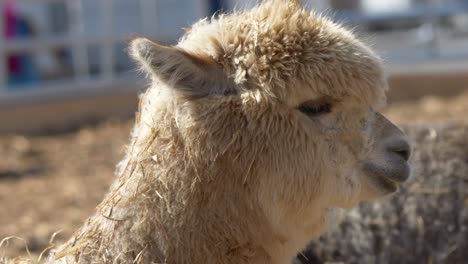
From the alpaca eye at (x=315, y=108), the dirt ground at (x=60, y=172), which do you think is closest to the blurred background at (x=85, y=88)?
the dirt ground at (x=60, y=172)

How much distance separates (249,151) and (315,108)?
0.32 m

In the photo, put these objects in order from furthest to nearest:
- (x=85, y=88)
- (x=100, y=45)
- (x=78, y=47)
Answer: (x=100, y=45) < (x=78, y=47) < (x=85, y=88)

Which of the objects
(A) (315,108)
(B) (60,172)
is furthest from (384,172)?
(B) (60,172)

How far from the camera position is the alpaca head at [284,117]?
10.9 ft

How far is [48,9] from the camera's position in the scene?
1744 centimetres

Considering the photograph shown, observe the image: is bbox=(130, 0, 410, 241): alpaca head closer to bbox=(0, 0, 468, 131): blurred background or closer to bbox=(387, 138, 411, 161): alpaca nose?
bbox=(387, 138, 411, 161): alpaca nose

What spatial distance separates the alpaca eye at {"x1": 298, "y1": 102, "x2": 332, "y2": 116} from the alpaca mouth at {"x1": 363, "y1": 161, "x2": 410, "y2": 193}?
27 cm

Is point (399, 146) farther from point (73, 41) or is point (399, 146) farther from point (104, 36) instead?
point (104, 36)

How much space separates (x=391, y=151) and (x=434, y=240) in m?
1.53

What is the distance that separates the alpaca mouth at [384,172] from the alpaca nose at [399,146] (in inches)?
1.9

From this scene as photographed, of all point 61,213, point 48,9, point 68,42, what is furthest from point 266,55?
point 48,9

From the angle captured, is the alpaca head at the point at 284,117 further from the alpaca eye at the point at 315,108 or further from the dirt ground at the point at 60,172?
the dirt ground at the point at 60,172

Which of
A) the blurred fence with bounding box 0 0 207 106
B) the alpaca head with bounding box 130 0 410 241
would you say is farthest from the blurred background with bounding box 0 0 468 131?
the alpaca head with bounding box 130 0 410 241

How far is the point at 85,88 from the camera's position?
13492mm
